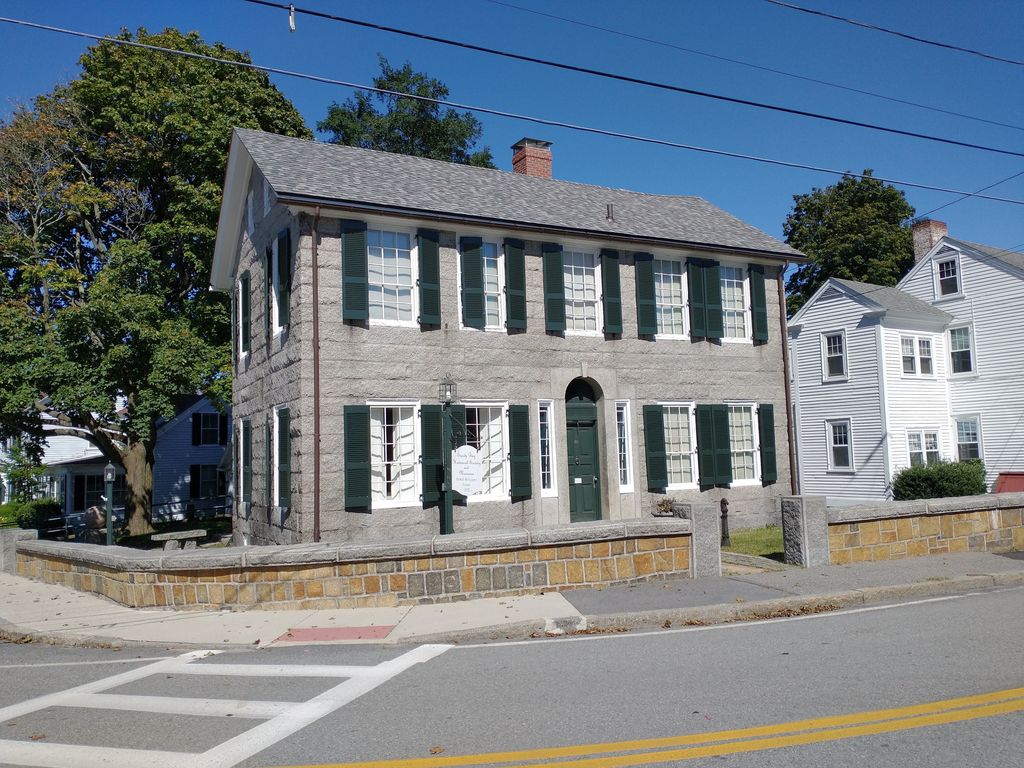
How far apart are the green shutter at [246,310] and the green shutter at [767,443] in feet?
37.4

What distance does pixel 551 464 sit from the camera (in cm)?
1540

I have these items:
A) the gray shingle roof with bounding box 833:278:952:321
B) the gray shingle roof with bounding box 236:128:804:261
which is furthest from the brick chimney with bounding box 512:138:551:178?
the gray shingle roof with bounding box 833:278:952:321

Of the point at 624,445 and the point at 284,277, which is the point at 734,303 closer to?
the point at 624,445

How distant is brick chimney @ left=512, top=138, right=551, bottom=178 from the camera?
831 inches

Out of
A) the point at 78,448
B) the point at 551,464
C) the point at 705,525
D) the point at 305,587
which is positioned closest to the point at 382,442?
the point at 551,464

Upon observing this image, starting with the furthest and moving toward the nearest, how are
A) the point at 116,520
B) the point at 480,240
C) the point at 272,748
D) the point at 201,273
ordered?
the point at 116,520 < the point at 201,273 < the point at 480,240 < the point at 272,748

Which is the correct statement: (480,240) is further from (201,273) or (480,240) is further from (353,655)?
(201,273)

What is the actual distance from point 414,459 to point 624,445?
178 inches

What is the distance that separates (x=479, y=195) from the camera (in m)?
16.6

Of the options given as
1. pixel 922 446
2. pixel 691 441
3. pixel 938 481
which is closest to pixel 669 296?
pixel 691 441

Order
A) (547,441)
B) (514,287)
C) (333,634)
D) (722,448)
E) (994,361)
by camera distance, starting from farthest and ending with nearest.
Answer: (994,361) → (722,448) → (547,441) → (514,287) → (333,634)

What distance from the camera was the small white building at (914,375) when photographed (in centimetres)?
2580

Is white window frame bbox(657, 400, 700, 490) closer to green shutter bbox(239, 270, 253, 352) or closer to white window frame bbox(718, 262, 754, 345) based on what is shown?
white window frame bbox(718, 262, 754, 345)

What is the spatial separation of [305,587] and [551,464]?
679cm
